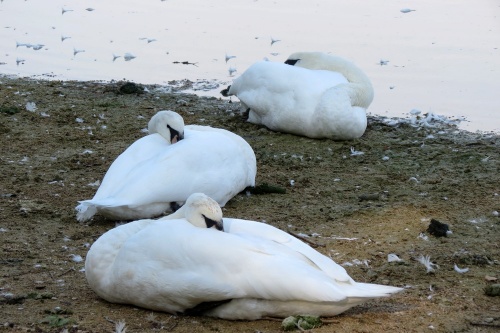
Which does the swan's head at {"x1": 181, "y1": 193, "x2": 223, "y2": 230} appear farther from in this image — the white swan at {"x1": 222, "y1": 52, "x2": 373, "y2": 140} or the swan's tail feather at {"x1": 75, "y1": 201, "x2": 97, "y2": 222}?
the white swan at {"x1": 222, "y1": 52, "x2": 373, "y2": 140}

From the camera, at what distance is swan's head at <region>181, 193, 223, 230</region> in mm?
4785

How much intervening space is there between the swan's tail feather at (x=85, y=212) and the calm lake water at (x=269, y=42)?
4.80 metres

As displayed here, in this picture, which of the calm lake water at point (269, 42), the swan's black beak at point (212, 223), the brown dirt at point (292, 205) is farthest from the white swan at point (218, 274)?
the calm lake water at point (269, 42)

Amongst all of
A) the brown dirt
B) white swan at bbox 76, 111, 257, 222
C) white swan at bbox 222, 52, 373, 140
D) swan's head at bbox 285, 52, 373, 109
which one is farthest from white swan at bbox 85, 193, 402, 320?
swan's head at bbox 285, 52, 373, 109

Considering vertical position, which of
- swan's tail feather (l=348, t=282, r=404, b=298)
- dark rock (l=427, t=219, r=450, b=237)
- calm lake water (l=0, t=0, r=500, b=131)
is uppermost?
swan's tail feather (l=348, t=282, r=404, b=298)

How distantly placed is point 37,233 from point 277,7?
11.9 m

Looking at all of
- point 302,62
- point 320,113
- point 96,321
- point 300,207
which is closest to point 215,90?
point 302,62

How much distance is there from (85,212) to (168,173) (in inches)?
24.3

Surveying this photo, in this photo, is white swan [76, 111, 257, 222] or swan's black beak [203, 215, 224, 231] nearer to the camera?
swan's black beak [203, 215, 224, 231]

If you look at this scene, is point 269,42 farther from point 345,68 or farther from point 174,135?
point 174,135

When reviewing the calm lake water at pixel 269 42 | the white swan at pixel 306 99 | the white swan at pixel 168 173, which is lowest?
the calm lake water at pixel 269 42

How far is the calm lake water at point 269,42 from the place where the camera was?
37.4 ft

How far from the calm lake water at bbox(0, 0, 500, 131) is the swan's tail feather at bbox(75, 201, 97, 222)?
4803 mm

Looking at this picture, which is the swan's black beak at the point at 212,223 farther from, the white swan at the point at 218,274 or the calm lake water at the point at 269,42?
the calm lake water at the point at 269,42
